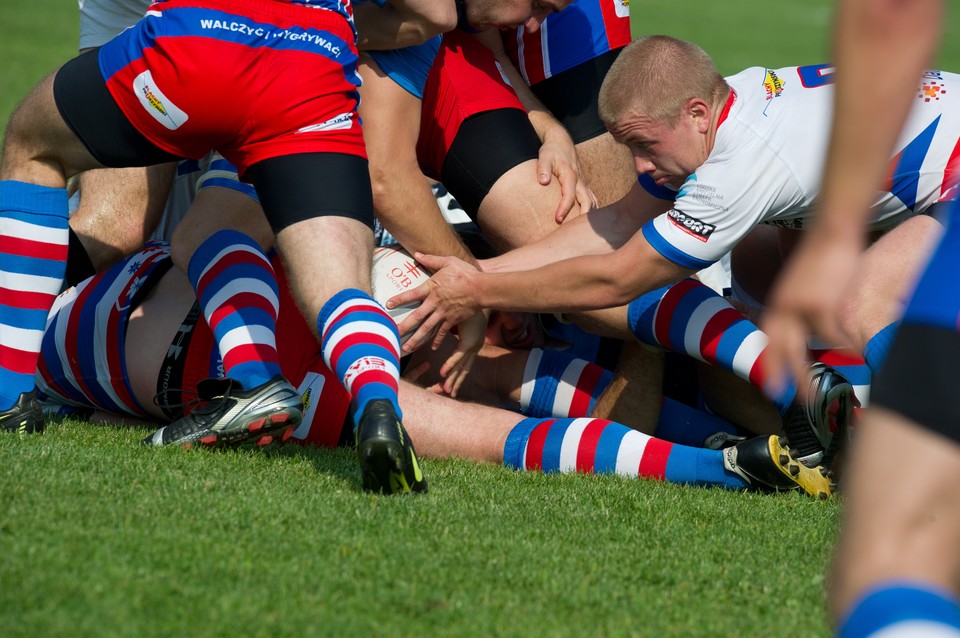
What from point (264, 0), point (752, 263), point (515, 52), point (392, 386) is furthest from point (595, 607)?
point (515, 52)

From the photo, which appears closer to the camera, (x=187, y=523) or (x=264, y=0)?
(x=187, y=523)

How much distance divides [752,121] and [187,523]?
6.56 feet

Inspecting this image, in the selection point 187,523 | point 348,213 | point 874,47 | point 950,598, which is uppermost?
point 874,47

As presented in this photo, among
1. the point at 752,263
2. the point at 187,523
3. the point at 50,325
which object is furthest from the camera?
the point at 752,263

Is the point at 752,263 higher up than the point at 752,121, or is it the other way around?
the point at 752,121

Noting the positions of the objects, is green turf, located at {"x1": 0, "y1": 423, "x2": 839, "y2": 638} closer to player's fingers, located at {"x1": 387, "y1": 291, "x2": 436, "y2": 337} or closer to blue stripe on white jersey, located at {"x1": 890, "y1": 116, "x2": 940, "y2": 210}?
player's fingers, located at {"x1": 387, "y1": 291, "x2": 436, "y2": 337}

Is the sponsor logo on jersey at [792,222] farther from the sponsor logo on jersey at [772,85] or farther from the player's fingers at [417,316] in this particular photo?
the player's fingers at [417,316]

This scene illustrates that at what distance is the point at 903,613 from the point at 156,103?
2.33 meters

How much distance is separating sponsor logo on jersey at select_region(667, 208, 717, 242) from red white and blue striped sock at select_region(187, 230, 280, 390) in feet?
3.95

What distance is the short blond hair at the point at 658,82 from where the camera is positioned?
10.9ft

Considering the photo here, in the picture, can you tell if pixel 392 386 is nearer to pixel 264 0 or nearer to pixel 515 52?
pixel 264 0

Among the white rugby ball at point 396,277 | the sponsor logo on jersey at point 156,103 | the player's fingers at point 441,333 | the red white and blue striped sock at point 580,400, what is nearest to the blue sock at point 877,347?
the red white and blue striped sock at point 580,400

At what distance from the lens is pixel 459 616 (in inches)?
75.2

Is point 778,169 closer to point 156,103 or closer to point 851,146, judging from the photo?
point 156,103
